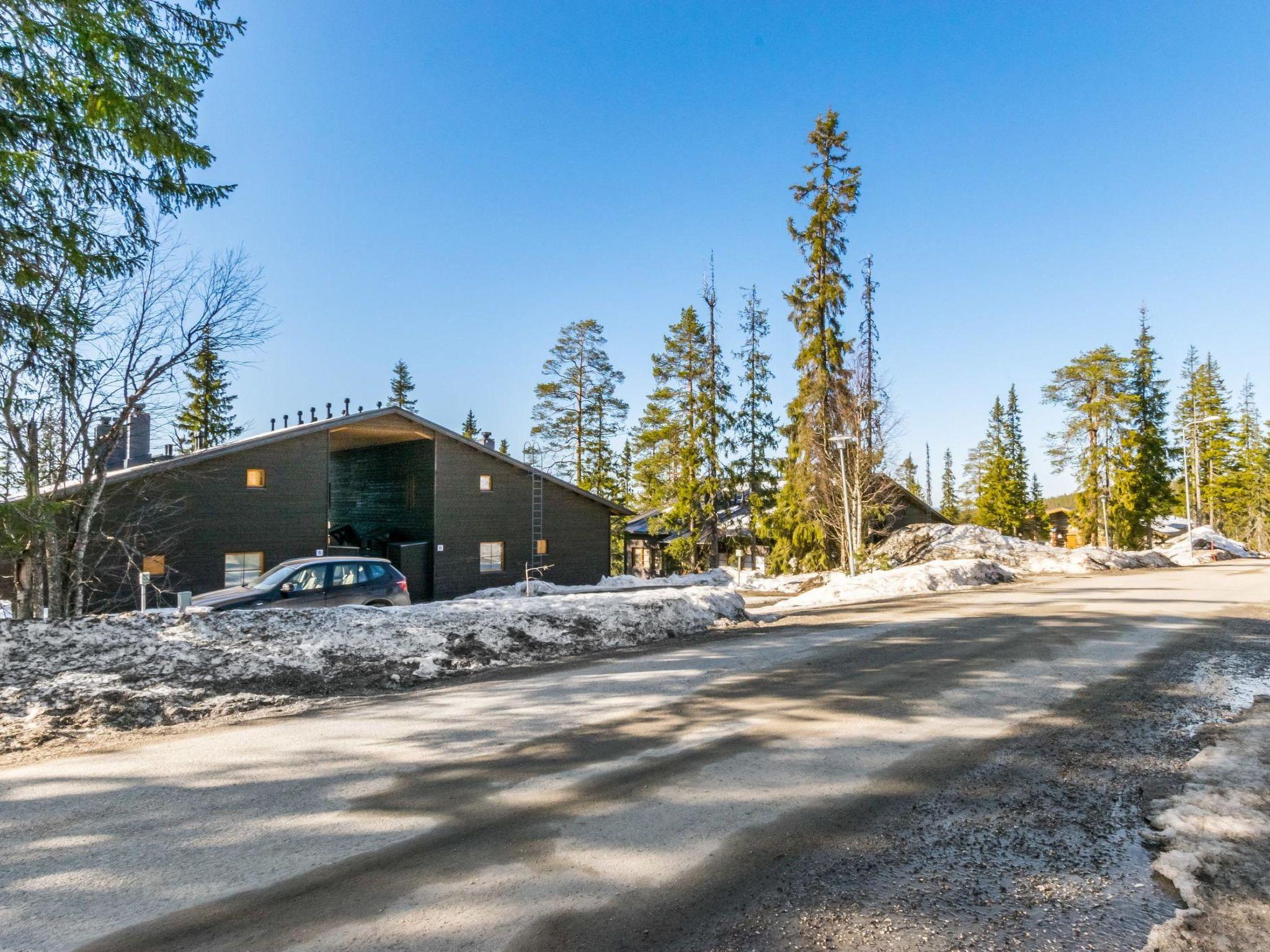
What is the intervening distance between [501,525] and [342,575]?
14527 millimetres

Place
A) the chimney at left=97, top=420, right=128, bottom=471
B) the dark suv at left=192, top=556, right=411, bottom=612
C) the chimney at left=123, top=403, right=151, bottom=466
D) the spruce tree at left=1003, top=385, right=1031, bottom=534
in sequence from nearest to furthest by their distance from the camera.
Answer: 1. the chimney at left=97, top=420, right=128, bottom=471
2. the chimney at left=123, top=403, right=151, bottom=466
3. the dark suv at left=192, top=556, right=411, bottom=612
4. the spruce tree at left=1003, top=385, right=1031, bottom=534

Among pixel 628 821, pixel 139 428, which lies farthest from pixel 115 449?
pixel 628 821

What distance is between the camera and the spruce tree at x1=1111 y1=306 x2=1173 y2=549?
4400 centimetres

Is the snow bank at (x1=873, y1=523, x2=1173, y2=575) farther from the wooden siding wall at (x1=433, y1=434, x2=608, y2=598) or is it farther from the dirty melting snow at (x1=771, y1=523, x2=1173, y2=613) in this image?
the wooden siding wall at (x1=433, y1=434, x2=608, y2=598)

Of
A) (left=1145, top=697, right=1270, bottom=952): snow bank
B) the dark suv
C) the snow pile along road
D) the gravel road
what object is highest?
the dark suv

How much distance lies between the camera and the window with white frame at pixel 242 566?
70.3 ft

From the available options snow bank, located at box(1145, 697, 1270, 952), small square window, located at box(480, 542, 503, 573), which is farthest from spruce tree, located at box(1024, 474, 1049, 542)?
snow bank, located at box(1145, 697, 1270, 952)

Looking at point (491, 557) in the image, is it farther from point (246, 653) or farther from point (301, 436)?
point (246, 653)

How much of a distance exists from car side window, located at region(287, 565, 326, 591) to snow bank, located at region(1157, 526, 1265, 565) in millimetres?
43346

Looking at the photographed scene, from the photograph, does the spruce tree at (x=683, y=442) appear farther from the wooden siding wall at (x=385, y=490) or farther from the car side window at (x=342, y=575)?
the car side window at (x=342, y=575)

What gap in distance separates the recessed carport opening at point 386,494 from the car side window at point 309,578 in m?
11.4

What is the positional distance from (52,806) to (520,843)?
324cm

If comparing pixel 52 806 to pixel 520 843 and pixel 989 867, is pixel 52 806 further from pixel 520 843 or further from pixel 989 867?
pixel 989 867

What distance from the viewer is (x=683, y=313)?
36719 mm
